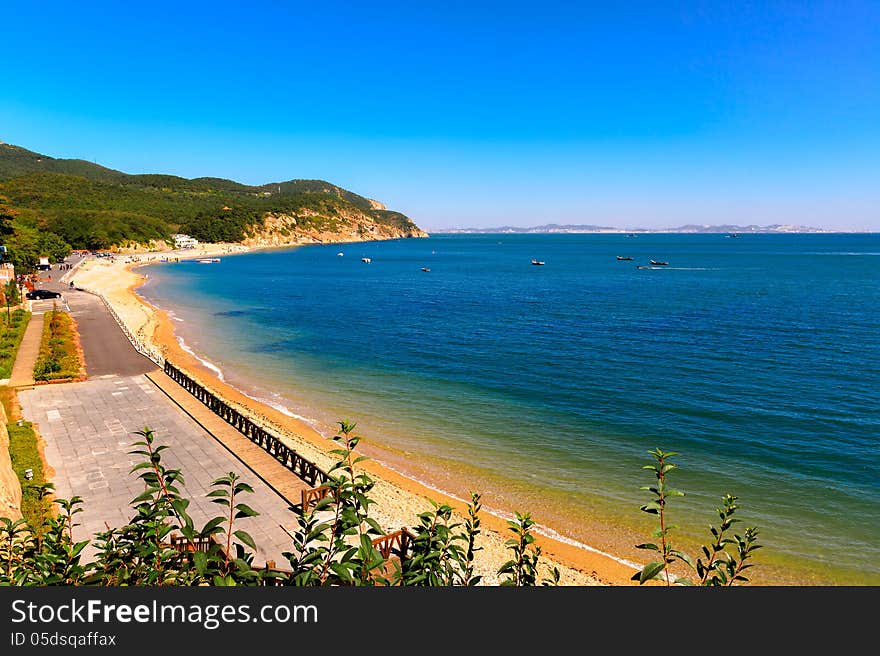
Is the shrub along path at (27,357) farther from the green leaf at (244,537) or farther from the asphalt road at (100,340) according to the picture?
the green leaf at (244,537)

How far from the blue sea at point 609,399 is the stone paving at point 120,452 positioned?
24.8 ft

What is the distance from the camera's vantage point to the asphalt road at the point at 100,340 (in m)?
33.9

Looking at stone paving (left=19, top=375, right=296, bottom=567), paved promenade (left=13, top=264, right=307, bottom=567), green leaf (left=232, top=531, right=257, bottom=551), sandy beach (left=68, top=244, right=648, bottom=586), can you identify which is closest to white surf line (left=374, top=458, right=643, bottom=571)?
sandy beach (left=68, top=244, right=648, bottom=586)

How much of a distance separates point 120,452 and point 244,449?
4.88 meters

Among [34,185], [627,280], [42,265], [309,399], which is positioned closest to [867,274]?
[627,280]

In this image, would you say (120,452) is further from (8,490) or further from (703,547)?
(703,547)

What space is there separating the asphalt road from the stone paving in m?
3.41

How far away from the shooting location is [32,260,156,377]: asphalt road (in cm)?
3391

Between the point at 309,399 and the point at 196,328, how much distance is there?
3300 cm

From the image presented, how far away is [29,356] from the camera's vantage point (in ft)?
116

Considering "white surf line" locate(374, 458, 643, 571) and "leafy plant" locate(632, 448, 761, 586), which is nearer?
"leafy plant" locate(632, 448, 761, 586)

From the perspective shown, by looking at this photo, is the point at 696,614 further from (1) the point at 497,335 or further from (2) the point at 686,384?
(1) the point at 497,335

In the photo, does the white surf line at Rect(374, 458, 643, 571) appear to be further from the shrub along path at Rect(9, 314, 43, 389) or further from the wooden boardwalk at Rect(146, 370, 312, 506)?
the shrub along path at Rect(9, 314, 43, 389)

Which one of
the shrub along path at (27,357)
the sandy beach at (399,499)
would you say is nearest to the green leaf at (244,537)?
the sandy beach at (399,499)
